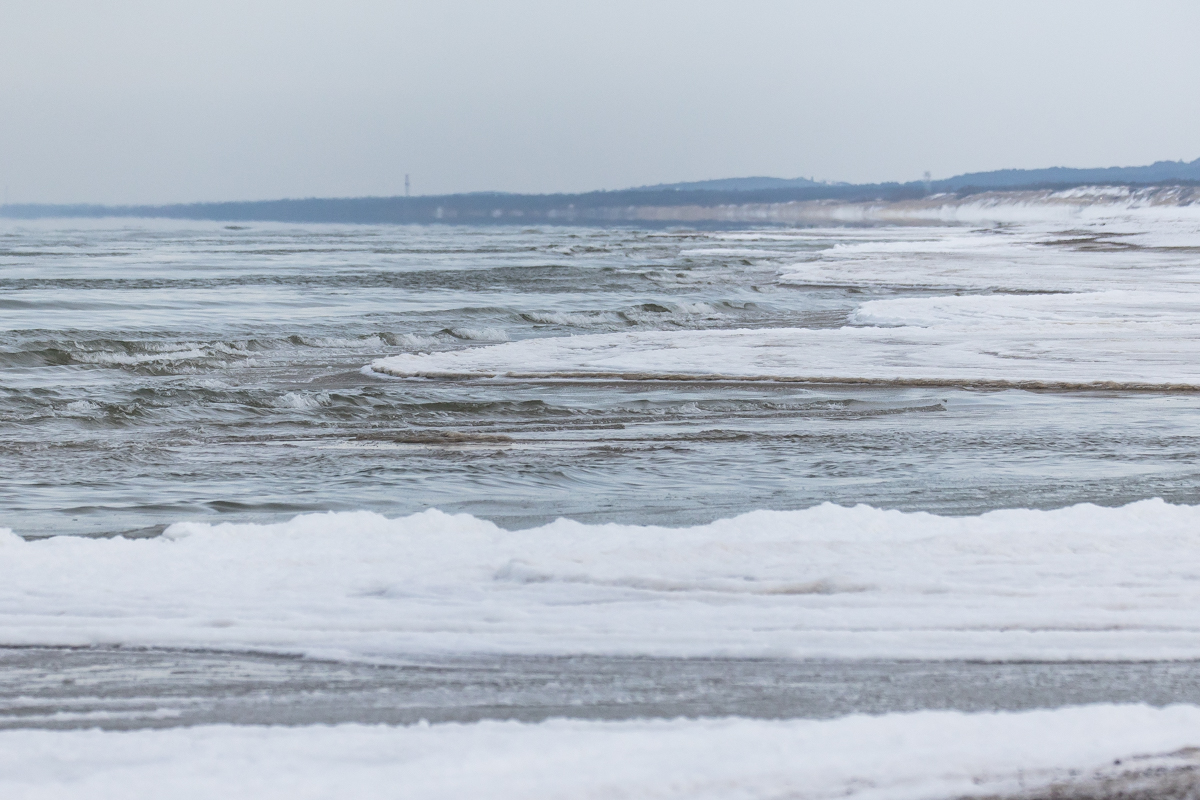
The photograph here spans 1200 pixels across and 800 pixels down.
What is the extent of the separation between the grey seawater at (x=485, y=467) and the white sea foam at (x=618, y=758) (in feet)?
0.55

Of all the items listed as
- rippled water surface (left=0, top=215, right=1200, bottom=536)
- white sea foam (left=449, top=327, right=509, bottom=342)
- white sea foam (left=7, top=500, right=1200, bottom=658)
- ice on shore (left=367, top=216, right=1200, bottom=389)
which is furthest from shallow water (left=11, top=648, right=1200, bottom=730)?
white sea foam (left=449, top=327, right=509, bottom=342)

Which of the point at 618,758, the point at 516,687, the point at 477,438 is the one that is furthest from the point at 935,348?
Result: the point at 618,758

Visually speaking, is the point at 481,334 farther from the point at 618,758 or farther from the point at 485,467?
the point at 618,758

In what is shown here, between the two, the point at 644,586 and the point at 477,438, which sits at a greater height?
the point at 644,586

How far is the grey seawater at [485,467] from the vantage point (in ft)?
11.7

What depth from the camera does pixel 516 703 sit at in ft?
11.5

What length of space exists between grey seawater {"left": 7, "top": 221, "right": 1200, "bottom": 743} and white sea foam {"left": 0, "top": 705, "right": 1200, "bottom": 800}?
167mm

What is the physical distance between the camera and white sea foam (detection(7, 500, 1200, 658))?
406cm

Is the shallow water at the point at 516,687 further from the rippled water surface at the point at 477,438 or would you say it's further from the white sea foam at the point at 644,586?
the rippled water surface at the point at 477,438

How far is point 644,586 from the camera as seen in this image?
4684 mm

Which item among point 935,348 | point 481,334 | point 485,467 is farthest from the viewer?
point 481,334

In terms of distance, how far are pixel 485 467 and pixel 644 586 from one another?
10.0ft

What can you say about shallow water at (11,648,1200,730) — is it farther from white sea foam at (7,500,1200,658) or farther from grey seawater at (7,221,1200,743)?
white sea foam at (7,500,1200,658)

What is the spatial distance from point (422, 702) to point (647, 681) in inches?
26.6
